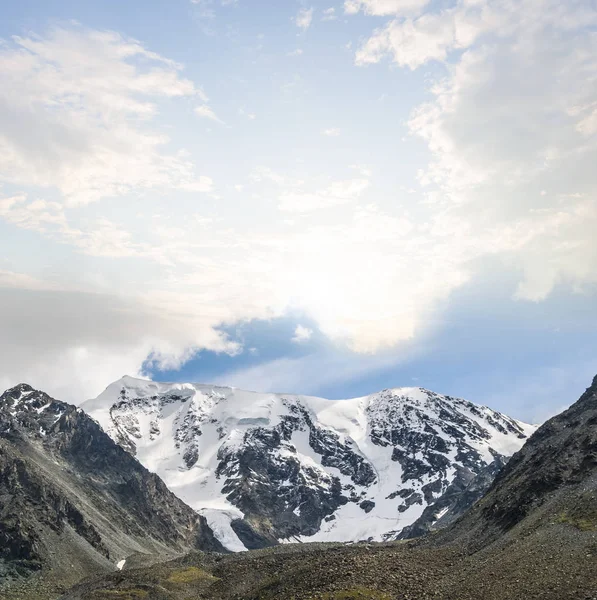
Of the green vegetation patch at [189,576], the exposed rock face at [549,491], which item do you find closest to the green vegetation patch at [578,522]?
the exposed rock face at [549,491]

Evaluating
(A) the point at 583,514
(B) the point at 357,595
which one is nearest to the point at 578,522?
(A) the point at 583,514

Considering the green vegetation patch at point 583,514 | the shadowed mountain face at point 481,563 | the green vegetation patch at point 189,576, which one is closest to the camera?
the shadowed mountain face at point 481,563

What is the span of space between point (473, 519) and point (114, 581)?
73.8 m

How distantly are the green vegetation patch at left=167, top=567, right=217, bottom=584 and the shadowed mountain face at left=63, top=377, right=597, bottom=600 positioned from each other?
8.5 inches

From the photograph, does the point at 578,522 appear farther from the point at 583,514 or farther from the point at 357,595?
the point at 357,595

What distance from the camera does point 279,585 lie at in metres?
90.1

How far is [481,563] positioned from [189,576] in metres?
62.7

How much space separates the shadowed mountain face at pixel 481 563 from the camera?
72.9m

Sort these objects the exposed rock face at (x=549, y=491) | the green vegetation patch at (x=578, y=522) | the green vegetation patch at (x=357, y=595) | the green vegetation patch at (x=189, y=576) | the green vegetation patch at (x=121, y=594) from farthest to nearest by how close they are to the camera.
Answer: the green vegetation patch at (x=189, y=576) → the green vegetation patch at (x=121, y=594) → the exposed rock face at (x=549, y=491) → the green vegetation patch at (x=578, y=522) → the green vegetation patch at (x=357, y=595)

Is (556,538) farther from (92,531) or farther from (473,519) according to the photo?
(92,531)

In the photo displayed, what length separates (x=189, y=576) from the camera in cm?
12319

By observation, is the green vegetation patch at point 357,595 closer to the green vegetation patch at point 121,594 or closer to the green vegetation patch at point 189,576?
the green vegetation patch at point 121,594

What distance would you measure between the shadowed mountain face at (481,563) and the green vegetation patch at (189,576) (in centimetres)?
22

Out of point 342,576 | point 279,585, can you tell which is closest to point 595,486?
point 342,576
